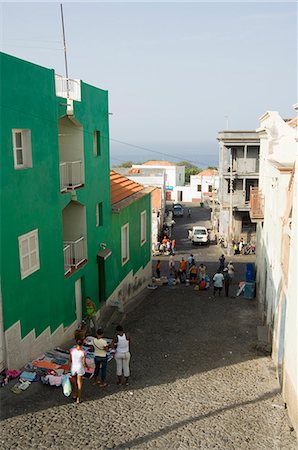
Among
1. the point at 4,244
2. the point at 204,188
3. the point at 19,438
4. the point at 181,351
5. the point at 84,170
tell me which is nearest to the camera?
the point at 19,438

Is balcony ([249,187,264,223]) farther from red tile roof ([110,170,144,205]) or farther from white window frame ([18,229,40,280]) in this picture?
white window frame ([18,229,40,280])

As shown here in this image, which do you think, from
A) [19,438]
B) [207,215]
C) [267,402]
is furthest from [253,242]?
[19,438]

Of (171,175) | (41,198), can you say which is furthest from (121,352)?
(171,175)

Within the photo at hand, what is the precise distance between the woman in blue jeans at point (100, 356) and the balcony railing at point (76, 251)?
4.86m

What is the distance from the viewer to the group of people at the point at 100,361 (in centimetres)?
986

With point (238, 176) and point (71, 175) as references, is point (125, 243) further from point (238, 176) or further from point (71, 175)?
point (238, 176)

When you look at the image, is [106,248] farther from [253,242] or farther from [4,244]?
[253,242]

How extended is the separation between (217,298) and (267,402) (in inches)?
444

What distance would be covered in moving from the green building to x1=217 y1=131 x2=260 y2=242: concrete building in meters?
23.6

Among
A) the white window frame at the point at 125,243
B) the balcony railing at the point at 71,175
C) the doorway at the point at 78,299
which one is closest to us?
the balcony railing at the point at 71,175

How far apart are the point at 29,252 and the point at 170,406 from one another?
16.9ft

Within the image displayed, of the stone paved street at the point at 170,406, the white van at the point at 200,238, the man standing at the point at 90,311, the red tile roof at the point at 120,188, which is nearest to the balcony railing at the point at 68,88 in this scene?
the red tile roof at the point at 120,188

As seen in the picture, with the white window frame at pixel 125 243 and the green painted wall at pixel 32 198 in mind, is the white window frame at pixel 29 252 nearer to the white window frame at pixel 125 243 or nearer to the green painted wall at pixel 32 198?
the green painted wall at pixel 32 198

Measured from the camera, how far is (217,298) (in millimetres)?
22219
